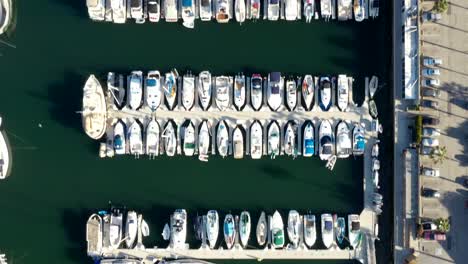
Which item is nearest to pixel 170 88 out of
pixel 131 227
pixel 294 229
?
pixel 131 227

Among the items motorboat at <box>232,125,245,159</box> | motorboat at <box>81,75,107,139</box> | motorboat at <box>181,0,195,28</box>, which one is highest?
motorboat at <box>181,0,195,28</box>

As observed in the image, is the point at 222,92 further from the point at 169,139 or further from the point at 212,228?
the point at 212,228

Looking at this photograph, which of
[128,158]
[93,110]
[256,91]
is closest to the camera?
[93,110]

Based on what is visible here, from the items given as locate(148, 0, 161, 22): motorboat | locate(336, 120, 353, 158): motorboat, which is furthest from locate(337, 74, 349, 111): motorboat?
locate(148, 0, 161, 22): motorboat

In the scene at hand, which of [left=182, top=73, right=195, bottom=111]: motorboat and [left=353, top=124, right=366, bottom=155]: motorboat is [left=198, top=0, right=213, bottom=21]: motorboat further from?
[left=353, top=124, right=366, bottom=155]: motorboat

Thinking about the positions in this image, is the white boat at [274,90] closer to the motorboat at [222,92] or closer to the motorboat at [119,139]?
the motorboat at [222,92]

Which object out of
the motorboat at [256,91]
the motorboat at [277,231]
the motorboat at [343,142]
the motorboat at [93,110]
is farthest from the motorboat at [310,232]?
the motorboat at [93,110]
